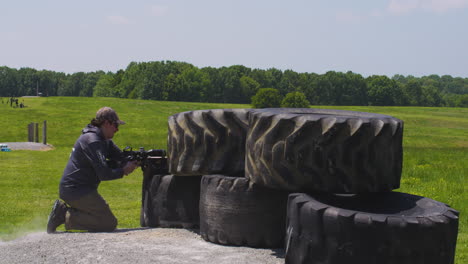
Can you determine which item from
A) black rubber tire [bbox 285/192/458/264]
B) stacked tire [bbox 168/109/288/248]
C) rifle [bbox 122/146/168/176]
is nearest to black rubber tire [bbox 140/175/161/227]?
rifle [bbox 122/146/168/176]

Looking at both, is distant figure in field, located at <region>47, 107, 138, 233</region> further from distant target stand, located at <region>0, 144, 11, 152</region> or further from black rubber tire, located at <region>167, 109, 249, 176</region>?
distant target stand, located at <region>0, 144, 11, 152</region>

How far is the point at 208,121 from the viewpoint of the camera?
21.8ft

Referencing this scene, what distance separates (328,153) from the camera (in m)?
5.35

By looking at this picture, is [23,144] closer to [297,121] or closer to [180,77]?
[297,121]

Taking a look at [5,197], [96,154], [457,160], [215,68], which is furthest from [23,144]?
[215,68]

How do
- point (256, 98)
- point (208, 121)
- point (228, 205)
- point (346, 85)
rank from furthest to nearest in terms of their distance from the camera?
point (346, 85)
point (256, 98)
point (208, 121)
point (228, 205)

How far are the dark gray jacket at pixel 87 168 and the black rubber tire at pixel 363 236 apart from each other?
2820 mm

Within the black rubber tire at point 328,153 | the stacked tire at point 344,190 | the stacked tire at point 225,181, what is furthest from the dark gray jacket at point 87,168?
the black rubber tire at point 328,153

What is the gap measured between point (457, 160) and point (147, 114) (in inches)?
1734

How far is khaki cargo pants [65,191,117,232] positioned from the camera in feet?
23.5

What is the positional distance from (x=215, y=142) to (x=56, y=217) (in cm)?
232

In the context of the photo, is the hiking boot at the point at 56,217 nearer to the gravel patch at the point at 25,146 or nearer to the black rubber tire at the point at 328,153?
the black rubber tire at the point at 328,153

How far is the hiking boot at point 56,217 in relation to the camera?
7.04 m

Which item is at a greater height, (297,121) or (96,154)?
(297,121)
